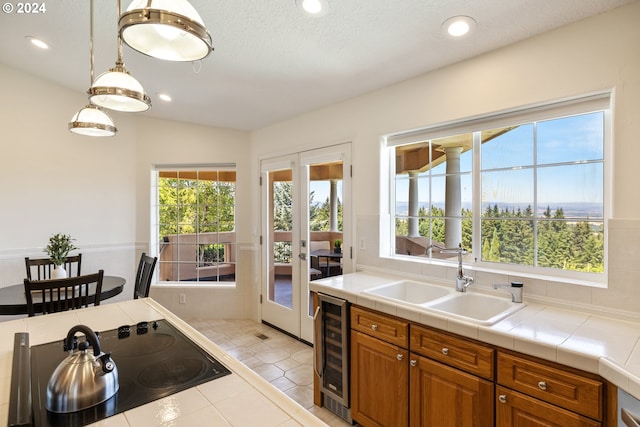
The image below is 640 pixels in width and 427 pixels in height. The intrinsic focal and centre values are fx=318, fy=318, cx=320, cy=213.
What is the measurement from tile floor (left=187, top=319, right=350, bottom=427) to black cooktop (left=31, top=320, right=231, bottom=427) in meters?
1.44

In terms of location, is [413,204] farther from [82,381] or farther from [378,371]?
[82,381]

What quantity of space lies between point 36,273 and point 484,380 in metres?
4.04

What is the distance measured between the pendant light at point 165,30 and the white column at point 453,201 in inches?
76.8

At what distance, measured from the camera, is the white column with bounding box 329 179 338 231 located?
10.5 ft

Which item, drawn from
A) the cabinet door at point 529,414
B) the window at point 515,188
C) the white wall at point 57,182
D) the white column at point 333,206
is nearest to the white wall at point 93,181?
the white wall at point 57,182

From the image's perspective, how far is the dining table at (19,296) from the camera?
7.19 ft

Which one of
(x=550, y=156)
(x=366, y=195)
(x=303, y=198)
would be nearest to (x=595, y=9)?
(x=550, y=156)

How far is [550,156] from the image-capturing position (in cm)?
196

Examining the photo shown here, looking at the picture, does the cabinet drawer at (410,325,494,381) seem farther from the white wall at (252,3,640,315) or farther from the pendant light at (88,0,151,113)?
the pendant light at (88,0,151,113)

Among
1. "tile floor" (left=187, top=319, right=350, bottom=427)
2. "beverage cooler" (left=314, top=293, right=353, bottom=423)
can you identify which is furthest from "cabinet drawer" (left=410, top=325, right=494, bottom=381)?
"tile floor" (left=187, top=319, right=350, bottom=427)

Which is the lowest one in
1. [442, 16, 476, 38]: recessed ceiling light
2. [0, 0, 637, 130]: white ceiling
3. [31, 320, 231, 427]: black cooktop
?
[31, 320, 231, 427]: black cooktop

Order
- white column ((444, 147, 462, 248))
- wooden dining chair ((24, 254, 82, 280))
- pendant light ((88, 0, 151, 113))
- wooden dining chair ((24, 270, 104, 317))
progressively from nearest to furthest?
pendant light ((88, 0, 151, 113)), wooden dining chair ((24, 270, 104, 317)), white column ((444, 147, 462, 248)), wooden dining chair ((24, 254, 82, 280))

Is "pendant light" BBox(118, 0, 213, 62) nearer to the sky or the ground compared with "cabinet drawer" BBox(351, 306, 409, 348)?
nearer to the sky

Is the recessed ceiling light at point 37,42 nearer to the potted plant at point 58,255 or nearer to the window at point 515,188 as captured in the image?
the potted plant at point 58,255
